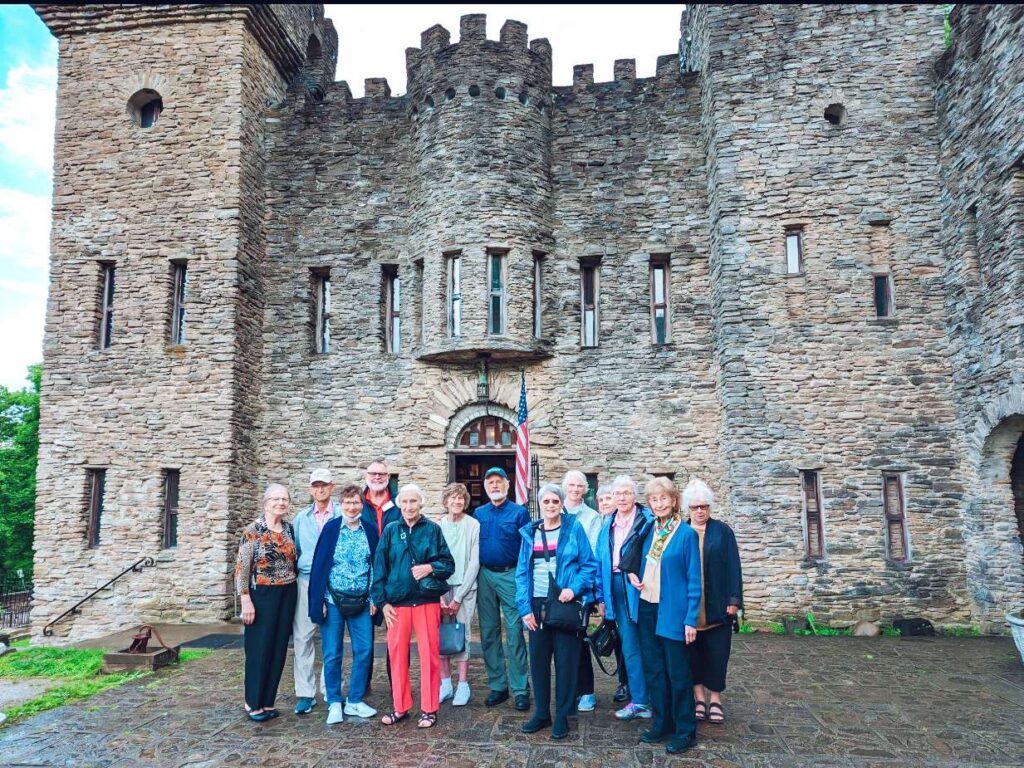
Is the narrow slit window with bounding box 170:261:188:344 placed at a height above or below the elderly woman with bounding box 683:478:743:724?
above

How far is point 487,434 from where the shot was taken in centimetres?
1222

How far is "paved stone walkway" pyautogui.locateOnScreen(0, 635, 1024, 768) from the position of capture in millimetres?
5152

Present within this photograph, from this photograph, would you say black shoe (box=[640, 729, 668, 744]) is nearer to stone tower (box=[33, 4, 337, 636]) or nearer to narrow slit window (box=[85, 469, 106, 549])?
stone tower (box=[33, 4, 337, 636])

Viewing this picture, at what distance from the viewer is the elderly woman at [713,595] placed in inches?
214

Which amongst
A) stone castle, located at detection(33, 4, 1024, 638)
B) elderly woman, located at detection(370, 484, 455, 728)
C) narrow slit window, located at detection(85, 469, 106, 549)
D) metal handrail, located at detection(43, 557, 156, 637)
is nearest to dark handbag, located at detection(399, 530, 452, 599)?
elderly woman, located at detection(370, 484, 455, 728)

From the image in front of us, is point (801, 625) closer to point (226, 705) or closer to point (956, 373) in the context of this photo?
point (956, 373)

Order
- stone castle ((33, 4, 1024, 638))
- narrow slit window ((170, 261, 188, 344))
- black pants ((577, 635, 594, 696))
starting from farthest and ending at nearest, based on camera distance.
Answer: narrow slit window ((170, 261, 188, 344)), stone castle ((33, 4, 1024, 638)), black pants ((577, 635, 594, 696))

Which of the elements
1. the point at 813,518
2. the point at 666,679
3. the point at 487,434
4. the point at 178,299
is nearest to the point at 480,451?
the point at 487,434

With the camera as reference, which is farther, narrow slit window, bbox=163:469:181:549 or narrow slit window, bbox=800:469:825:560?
narrow slit window, bbox=163:469:181:549

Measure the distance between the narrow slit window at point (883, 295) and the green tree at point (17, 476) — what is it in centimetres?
2318

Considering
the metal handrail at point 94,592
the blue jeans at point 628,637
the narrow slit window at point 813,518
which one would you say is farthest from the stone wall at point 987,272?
the metal handrail at point 94,592

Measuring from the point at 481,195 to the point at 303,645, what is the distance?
8.02m

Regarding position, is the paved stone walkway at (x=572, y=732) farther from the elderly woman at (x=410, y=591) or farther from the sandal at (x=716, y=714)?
the elderly woman at (x=410, y=591)

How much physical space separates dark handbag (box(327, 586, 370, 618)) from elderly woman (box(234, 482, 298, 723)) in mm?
411
